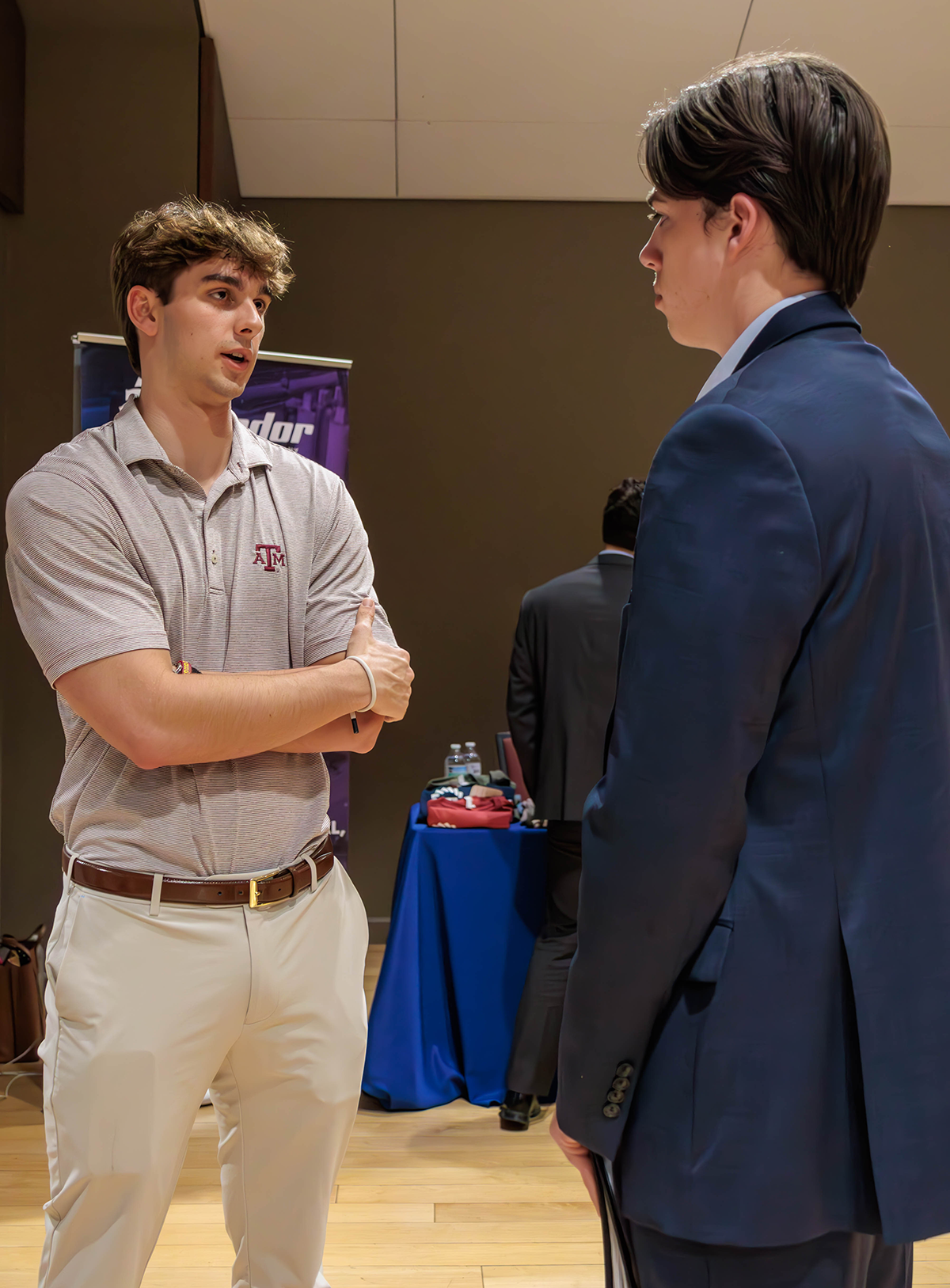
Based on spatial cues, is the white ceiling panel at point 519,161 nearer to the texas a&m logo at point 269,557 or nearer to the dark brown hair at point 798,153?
the texas a&m logo at point 269,557

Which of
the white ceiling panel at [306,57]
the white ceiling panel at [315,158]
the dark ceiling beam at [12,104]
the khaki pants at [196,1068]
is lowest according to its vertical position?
the khaki pants at [196,1068]

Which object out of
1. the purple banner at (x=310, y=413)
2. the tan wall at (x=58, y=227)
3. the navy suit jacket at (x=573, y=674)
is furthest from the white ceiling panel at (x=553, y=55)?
the navy suit jacket at (x=573, y=674)

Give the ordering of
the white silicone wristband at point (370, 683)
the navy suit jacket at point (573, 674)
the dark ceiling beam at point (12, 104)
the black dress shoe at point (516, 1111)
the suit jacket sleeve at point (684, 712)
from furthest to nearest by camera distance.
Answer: the dark ceiling beam at point (12, 104) → the navy suit jacket at point (573, 674) → the black dress shoe at point (516, 1111) → the white silicone wristband at point (370, 683) → the suit jacket sleeve at point (684, 712)

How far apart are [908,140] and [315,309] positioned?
9.67 ft

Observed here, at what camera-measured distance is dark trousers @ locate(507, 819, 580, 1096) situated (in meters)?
2.99

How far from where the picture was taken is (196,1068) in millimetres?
1396

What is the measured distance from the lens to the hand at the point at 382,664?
1565 mm

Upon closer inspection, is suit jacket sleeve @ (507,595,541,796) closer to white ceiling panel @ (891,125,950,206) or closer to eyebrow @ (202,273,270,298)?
eyebrow @ (202,273,270,298)

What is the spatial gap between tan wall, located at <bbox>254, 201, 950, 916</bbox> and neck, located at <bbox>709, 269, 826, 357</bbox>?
4.15m

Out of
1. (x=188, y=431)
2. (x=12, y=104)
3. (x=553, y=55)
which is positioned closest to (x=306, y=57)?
(x=553, y=55)

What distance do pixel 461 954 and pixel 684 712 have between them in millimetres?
2536

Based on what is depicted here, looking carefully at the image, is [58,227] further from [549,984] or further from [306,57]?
[549,984]

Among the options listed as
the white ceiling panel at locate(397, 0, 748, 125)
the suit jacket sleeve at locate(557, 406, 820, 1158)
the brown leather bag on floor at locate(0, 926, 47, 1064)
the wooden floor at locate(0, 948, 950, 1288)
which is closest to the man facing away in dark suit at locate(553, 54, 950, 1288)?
the suit jacket sleeve at locate(557, 406, 820, 1158)

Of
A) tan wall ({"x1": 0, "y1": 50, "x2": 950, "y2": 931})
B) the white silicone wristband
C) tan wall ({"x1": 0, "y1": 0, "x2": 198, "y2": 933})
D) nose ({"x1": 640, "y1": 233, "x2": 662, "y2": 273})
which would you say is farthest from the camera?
tan wall ({"x1": 0, "y1": 50, "x2": 950, "y2": 931})
